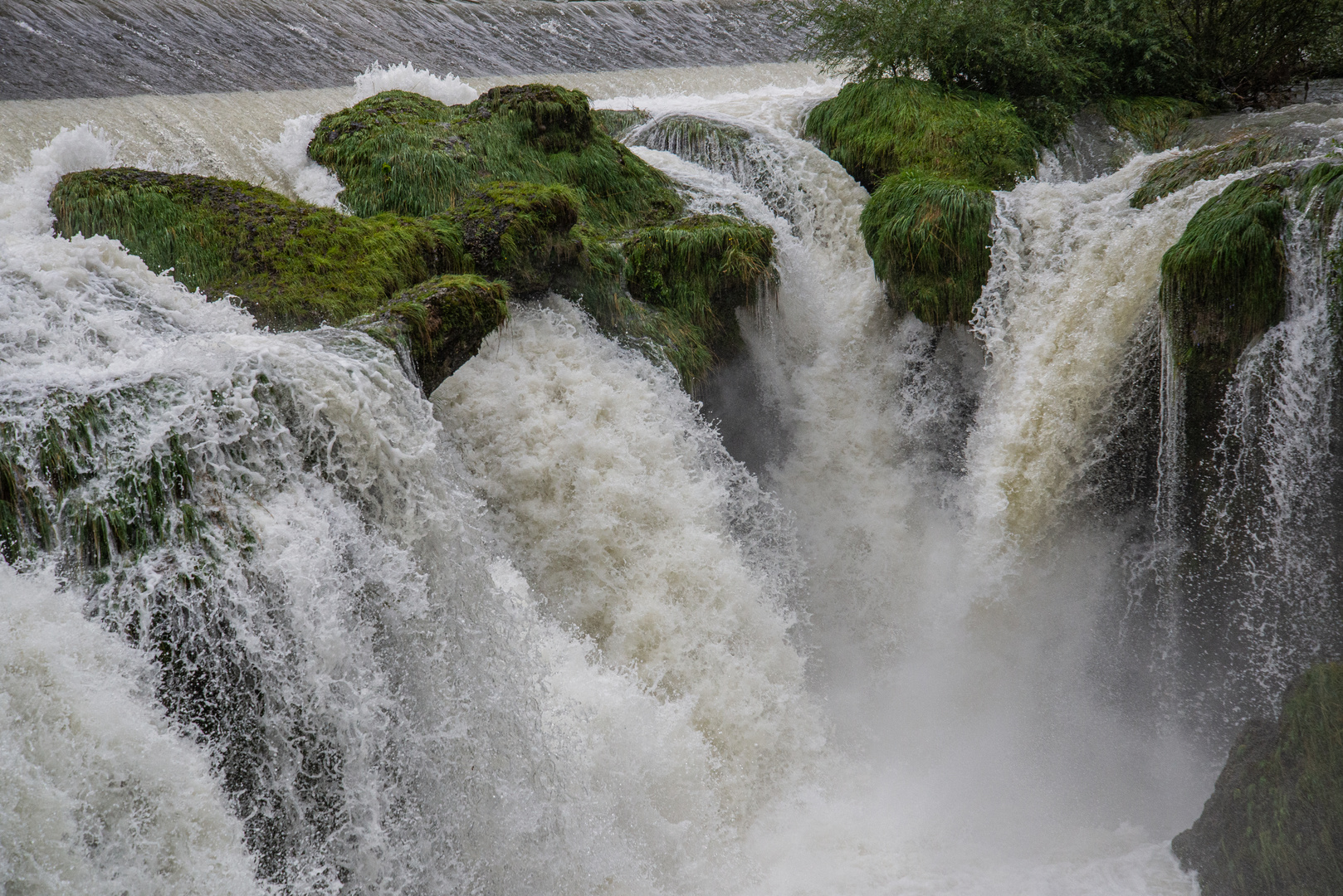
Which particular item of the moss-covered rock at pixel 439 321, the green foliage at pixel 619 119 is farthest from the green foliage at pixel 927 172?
the moss-covered rock at pixel 439 321

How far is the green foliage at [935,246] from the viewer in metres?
6.27

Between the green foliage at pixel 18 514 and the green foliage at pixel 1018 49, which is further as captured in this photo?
the green foliage at pixel 1018 49

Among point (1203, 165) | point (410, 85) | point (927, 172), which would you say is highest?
point (1203, 165)

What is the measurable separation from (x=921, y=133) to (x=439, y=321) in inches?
209

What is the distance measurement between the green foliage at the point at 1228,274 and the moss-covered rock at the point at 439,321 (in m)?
3.86

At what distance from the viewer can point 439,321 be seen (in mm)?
4566

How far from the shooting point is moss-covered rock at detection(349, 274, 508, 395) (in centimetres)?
435

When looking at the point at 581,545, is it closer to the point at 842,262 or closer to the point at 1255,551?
the point at 842,262

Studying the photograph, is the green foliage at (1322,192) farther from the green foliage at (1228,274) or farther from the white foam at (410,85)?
the white foam at (410,85)

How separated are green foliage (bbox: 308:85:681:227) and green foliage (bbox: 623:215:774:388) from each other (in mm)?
673

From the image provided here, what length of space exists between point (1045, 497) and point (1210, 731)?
1886mm

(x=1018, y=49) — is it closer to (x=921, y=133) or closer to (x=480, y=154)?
(x=921, y=133)

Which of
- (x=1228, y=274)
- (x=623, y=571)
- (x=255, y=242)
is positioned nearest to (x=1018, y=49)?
(x=1228, y=274)

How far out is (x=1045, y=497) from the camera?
592 cm
